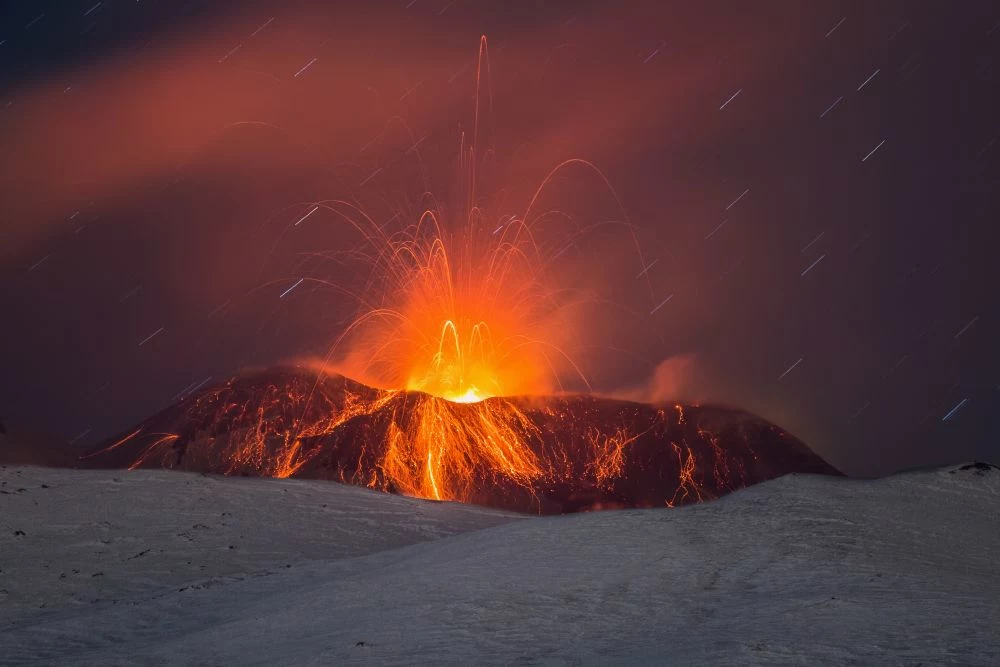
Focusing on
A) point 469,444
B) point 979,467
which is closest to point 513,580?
point 979,467

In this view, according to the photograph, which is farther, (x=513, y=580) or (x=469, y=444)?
(x=469, y=444)

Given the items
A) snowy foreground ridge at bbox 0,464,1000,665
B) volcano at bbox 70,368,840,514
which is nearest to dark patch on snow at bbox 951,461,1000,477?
snowy foreground ridge at bbox 0,464,1000,665

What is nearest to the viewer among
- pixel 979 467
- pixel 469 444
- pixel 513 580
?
pixel 513 580

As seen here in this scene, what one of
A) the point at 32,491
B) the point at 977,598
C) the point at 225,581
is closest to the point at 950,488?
the point at 977,598

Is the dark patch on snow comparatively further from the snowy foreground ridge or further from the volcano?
the volcano

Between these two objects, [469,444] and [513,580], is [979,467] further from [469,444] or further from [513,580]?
[469,444]

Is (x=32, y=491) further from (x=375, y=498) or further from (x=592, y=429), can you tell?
(x=592, y=429)

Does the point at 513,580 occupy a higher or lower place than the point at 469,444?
lower
